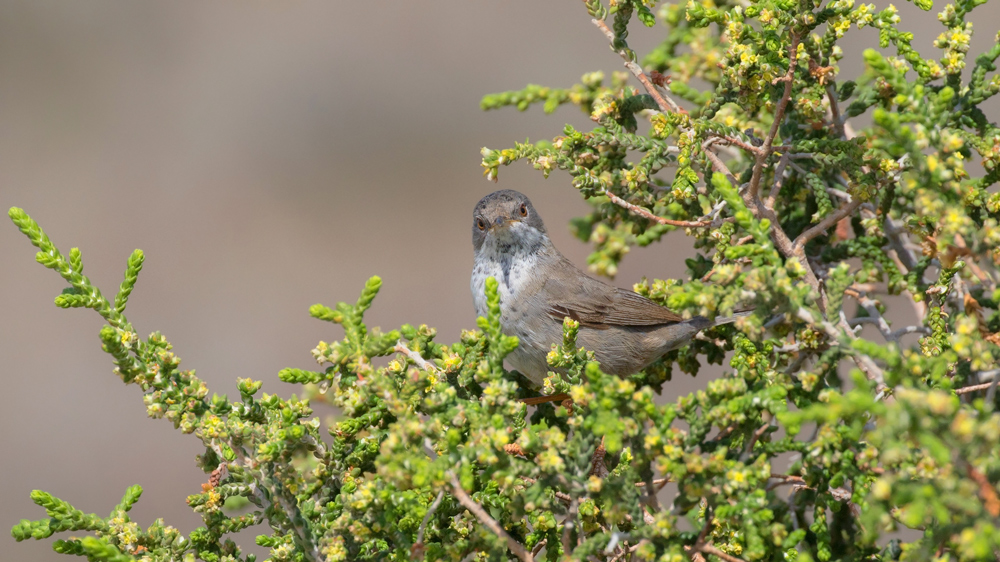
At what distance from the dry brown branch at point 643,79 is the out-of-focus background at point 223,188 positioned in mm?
7180

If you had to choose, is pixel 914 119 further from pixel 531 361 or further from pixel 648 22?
pixel 531 361

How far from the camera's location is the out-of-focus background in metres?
10.7

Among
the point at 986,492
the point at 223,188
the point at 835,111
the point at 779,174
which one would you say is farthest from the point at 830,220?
the point at 223,188

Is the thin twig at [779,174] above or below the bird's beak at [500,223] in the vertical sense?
below

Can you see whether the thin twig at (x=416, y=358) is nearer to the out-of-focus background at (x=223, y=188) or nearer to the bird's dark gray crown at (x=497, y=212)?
the bird's dark gray crown at (x=497, y=212)

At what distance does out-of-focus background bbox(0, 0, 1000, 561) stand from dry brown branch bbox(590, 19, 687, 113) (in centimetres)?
718

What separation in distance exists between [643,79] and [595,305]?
5.40 feet

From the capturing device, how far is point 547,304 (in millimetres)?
4617

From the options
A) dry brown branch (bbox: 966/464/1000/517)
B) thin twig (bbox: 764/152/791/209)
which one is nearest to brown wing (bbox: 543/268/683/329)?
thin twig (bbox: 764/152/791/209)

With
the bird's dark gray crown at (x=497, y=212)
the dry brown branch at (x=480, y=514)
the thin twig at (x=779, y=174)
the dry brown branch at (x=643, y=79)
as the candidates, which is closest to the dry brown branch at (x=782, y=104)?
the thin twig at (x=779, y=174)

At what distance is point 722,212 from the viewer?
3566mm

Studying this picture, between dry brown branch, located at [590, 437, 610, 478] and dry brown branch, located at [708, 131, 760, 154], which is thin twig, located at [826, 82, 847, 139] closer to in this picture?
dry brown branch, located at [708, 131, 760, 154]

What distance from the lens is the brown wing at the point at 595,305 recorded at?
14.9ft

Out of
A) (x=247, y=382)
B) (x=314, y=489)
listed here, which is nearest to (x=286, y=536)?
(x=314, y=489)
